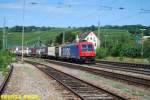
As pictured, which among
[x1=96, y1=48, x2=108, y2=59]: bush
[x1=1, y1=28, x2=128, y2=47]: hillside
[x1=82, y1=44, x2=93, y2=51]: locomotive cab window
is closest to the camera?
[x1=82, y1=44, x2=93, y2=51]: locomotive cab window

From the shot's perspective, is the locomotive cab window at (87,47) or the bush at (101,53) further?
the bush at (101,53)

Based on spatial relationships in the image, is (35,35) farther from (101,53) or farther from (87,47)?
(87,47)

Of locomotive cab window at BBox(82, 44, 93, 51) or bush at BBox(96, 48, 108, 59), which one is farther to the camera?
bush at BBox(96, 48, 108, 59)

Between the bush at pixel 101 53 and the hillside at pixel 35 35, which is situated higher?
the hillside at pixel 35 35

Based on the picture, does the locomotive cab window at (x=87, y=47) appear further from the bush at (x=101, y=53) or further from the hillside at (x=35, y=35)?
the hillside at (x=35, y=35)

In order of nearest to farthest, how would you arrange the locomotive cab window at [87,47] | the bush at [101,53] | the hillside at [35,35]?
the locomotive cab window at [87,47], the bush at [101,53], the hillside at [35,35]

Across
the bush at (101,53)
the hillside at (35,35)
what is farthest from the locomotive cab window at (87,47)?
the hillside at (35,35)

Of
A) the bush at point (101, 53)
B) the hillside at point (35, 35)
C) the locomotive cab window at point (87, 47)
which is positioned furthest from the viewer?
the hillside at point (35, 35)

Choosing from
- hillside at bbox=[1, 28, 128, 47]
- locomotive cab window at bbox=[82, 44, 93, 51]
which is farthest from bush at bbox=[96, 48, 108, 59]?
hillside at bbox=[1, 28, 128, 47]

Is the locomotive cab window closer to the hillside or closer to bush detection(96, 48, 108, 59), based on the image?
bush detection(96, 48, 108, 59)

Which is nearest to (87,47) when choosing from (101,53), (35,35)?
(101,53)

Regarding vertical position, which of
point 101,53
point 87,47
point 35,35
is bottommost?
point 101,53

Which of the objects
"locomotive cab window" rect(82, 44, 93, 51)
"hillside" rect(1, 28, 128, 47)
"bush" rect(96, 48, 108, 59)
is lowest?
"bush" rect(96, 48, 108, 59)

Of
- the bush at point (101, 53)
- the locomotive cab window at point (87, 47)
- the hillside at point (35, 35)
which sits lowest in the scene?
the bush at point (101, 53)
